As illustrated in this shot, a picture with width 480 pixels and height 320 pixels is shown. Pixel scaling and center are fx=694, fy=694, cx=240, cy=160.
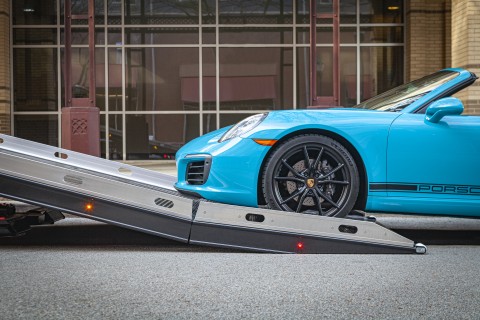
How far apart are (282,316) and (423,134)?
8.39ft

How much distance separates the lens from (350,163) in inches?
212

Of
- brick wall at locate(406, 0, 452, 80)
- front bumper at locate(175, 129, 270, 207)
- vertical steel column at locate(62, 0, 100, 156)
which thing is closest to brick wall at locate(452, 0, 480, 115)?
brick wall at locate(406, 0, 452, 80)

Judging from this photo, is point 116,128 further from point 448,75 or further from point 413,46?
point 448,75

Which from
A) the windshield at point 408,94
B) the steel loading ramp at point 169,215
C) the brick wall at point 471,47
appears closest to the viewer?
the steel loading ramp at point 169,215

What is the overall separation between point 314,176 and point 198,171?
3.09 ft

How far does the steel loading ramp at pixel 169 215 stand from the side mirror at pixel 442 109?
0.98m

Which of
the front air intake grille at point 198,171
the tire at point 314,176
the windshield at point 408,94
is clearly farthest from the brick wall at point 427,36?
the front air intake grille at point 198,171

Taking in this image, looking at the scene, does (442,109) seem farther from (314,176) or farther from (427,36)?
(427,36)

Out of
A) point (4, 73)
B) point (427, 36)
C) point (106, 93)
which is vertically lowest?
point (106, 93)

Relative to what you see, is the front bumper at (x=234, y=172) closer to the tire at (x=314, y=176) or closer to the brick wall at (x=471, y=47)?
the tire at (x=314, y=176)

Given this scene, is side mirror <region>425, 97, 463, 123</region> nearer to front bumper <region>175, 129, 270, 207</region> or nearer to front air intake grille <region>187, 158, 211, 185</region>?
front bumper <region>175, 129, 270, 207</region>

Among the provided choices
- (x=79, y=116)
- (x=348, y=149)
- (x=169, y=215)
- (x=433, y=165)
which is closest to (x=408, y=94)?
(x=433, y=165)

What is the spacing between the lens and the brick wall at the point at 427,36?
55.7ft

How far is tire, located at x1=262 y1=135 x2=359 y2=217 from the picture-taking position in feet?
17.6
